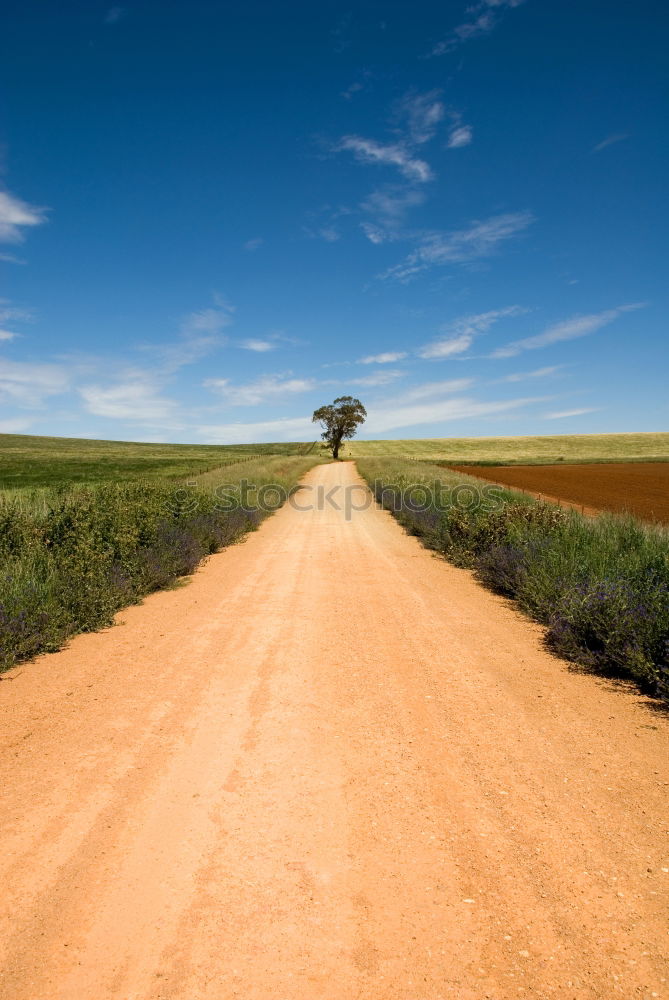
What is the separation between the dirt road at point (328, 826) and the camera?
7.51ft

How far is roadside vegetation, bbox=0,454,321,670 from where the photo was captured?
20.0ft

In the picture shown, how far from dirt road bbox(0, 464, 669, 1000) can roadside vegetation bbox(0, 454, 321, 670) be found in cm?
58

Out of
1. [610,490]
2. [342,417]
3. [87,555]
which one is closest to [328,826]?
[87,555]

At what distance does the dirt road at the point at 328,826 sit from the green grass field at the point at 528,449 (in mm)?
54623

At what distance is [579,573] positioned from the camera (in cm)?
734

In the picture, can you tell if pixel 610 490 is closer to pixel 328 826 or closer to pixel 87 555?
pixel 87 555

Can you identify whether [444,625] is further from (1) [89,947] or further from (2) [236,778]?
(1) [89,947]

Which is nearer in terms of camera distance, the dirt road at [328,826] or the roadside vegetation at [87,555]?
the dirt road at [328,826]

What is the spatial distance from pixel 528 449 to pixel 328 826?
263 ft

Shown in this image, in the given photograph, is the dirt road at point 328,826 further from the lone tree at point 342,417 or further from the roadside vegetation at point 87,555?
the lone tree at point 342,417

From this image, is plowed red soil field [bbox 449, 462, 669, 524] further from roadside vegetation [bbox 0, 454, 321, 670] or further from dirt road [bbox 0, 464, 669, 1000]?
dirt road [bbox 0, 464, 669, 1000]

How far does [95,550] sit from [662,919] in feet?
24.9

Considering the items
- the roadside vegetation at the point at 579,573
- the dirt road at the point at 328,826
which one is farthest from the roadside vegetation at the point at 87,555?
the roadside vegetation at the point at 579,573

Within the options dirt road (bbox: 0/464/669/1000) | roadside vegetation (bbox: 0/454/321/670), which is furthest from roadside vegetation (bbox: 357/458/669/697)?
roadside vegetation (bbox: 0/454/321/670)
